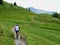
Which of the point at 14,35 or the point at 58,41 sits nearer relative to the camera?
the point at 14,35

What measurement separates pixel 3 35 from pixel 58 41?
19528mm

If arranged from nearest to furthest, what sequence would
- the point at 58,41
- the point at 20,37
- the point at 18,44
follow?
the point at 18,44 → the point at 20,37 → the point at 58,41

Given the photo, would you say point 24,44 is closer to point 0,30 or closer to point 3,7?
point 0,30

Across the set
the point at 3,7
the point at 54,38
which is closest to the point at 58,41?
the point at 54,38

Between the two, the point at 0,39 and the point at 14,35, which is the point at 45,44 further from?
the point at 0,39

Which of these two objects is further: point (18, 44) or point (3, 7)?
point (3, 7)

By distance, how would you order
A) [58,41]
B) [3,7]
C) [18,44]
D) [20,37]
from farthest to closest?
[3,7] < [58,41] < [20,37] < [18,44]

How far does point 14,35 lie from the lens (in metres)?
39.8

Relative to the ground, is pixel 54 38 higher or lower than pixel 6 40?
lower

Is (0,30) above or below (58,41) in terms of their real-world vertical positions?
above

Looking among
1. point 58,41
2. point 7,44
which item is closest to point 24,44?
point 7,44

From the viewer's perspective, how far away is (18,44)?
34.0 meters

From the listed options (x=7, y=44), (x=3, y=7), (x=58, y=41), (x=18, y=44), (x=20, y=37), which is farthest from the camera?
(x=3, y=7)

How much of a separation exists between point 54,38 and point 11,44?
23.4 meters
